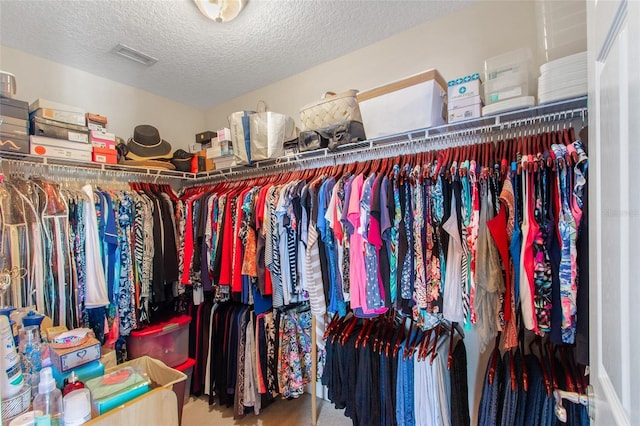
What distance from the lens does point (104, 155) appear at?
2.20m

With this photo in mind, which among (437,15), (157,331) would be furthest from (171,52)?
(157,331)

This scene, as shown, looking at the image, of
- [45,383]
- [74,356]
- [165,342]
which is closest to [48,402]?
[45,383]

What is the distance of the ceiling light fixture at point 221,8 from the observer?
1563 mm

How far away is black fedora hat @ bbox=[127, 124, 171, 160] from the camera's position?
2432 mm

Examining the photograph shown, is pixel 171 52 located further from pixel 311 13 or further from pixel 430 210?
pixel 430 210

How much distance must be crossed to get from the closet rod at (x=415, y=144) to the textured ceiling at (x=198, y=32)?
0.83m

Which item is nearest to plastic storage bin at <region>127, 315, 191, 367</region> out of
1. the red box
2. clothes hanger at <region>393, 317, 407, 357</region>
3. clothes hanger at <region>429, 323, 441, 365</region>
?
the red box

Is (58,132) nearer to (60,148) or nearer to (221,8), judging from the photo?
(60,148)

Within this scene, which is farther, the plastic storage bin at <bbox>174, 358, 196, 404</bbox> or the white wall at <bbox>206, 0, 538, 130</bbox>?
the plastic storage bin at <bbox>174, 358, 196, 404</bbox>

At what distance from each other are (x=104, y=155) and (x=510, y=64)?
272cm

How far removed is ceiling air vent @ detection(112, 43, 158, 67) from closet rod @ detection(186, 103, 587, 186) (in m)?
1.03

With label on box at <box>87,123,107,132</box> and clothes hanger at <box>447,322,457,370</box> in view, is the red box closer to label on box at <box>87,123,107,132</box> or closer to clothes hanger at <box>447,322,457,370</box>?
label on box at <box>87,123,107,132</box>

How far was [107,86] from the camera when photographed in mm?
2525

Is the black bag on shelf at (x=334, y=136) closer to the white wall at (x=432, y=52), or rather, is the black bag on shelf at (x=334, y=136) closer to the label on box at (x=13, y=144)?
the white wall at (x=432, y=52)
